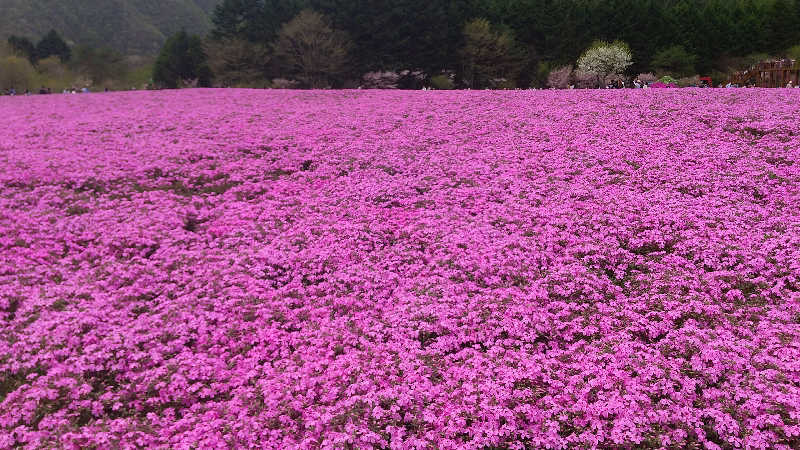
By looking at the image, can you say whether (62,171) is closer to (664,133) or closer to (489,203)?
(489,203)

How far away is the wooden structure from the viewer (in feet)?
110

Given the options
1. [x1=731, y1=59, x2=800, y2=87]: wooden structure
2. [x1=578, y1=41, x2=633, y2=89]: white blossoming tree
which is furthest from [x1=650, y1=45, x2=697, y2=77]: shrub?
[x1=731, y1=59, x2=800, y2=87]: wooden structure

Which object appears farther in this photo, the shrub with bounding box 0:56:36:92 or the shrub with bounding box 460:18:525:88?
the shrub with bounding box 460:18:525:88

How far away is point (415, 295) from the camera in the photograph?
365 inches

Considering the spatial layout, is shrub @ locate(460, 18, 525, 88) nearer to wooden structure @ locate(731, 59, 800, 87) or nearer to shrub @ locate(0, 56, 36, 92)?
wooden structure @ locate(731, 59, 800, 87)

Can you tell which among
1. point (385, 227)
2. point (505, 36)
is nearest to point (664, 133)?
point (385, 227)

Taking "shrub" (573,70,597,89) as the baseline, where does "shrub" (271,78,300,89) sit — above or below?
above

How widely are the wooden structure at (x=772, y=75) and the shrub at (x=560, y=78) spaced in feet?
49.2

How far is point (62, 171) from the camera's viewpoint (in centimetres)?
1666

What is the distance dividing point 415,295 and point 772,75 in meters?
39.1

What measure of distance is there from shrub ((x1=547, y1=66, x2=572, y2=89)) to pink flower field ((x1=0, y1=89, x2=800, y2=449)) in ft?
117

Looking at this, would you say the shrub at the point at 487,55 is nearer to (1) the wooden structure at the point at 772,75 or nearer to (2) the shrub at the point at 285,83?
(2) the shrub at the point at 285,83

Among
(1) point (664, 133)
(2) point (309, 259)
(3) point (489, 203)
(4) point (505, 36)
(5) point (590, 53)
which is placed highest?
(4) point (505, 36)

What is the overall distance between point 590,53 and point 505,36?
13.1 m
